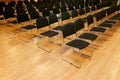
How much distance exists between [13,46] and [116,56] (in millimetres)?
2986

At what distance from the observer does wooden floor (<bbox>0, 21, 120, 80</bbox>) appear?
2770mm

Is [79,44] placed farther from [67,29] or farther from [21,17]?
[21,17]

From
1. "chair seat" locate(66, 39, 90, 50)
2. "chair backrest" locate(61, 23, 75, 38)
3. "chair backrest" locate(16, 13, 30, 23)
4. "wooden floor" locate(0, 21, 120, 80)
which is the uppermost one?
"chair backrest" locate(16, 13, 30, 23)

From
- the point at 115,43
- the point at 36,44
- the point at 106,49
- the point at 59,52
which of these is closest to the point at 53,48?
the point at 59,52

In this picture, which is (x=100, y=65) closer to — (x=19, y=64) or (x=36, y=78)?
(x=36, y=78)

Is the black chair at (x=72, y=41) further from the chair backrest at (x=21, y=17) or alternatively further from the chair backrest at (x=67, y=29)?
the chair backrest at (x=21, y=17)

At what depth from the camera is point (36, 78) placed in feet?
8.98

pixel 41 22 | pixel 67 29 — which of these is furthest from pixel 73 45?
pixel 41 22

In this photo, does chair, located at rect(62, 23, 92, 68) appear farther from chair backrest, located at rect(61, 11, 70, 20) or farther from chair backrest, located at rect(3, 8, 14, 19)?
chair backrest, located at rect(3, 8, 14, 19)

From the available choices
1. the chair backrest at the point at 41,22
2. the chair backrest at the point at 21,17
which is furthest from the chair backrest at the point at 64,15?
the chair backrest at the point at 21,17

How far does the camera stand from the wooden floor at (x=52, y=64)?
277 centimetres

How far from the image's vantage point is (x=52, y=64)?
10.6 ft

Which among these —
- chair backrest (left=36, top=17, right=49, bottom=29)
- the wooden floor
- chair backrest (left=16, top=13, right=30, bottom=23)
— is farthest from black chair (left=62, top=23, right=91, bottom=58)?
chair backrest (left=16, top=13, right=30, bottom=23)

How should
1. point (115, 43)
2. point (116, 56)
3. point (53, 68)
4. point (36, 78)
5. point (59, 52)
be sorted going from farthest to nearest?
1. point (115, 43)
2. point (59, 52)
3. point (116, 56)
4. point (53, 68)
5. point (36, 78)
